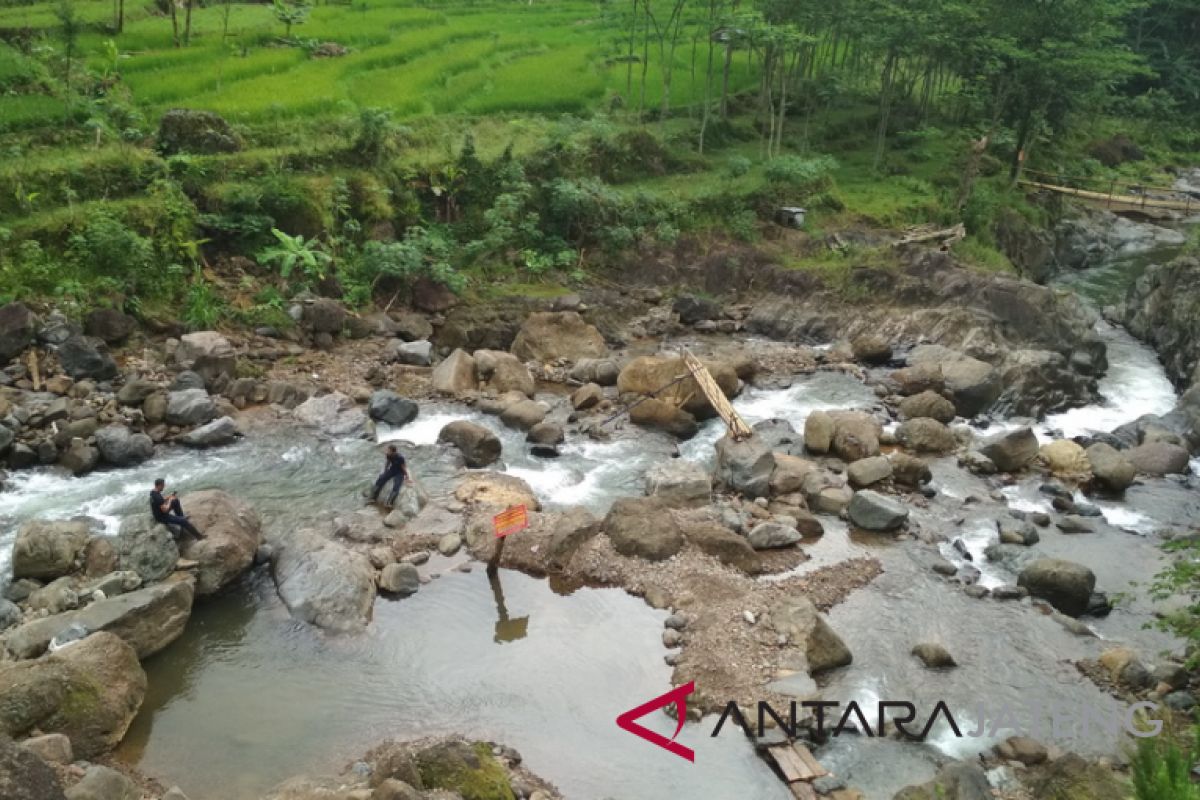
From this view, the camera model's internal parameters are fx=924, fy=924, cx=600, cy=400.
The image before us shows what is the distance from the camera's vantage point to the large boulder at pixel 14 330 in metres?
20.1

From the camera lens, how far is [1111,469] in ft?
65.1

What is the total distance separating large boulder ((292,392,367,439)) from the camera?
67.8ft

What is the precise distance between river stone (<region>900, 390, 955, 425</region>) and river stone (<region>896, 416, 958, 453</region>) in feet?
3.37

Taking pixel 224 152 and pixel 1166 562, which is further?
pixel 224 152

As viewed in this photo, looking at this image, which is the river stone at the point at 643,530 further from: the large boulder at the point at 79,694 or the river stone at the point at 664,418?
the large boulder at the point at 79,694

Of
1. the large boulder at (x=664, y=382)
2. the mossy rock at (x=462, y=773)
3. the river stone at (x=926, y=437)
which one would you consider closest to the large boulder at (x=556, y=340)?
the large boulder at (x=664, y=382)

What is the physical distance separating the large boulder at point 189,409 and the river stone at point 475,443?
5275 mm

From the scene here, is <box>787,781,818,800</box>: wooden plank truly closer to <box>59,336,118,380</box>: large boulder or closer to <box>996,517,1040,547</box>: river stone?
<box>996,517,1040,547</box>: river stone

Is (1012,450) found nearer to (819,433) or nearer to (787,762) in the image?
(819,433)

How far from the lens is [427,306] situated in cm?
2700

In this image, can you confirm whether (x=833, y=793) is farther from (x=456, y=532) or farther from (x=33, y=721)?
(x=33, y=721)

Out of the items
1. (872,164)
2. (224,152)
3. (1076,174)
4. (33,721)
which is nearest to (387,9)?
(224,152)

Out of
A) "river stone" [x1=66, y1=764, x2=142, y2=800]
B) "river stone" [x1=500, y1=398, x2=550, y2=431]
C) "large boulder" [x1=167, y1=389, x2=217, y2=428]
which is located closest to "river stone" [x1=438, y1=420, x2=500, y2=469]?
"river stone" [x1=500, y1=398, x2=550, y2=431]

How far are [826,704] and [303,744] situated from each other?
275 inches
